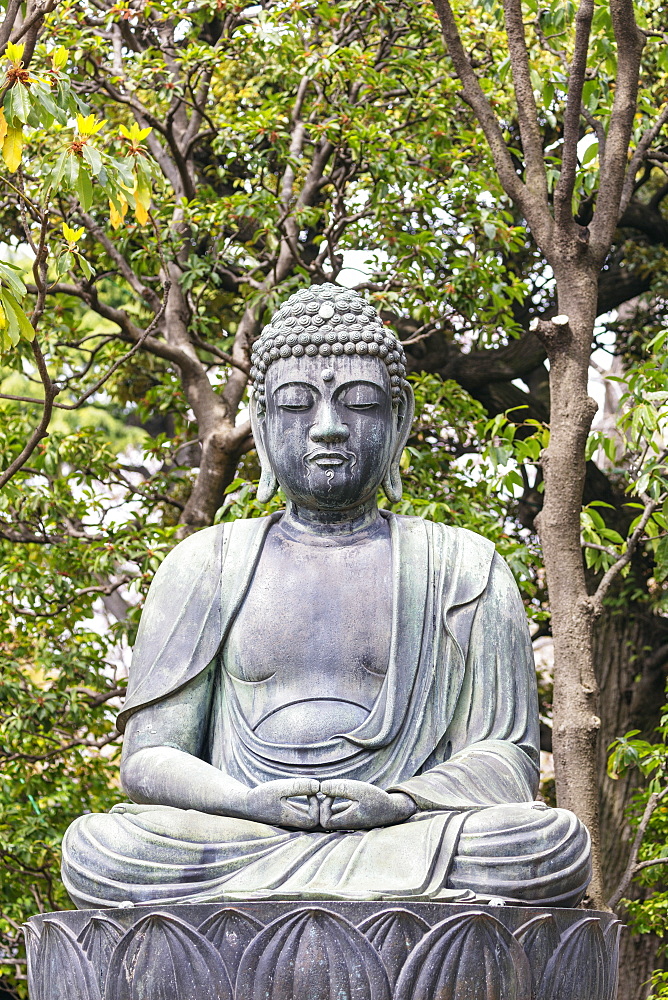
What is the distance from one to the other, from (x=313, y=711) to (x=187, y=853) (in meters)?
0.72

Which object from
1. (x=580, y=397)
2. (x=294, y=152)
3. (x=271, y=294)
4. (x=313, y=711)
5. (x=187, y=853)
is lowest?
(x=187, y=853)

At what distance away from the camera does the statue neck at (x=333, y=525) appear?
5406mm

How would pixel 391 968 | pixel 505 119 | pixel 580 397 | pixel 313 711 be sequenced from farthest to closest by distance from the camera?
pixel 505 119, pixel 580 397, pixel 313 711, pixel 391 968

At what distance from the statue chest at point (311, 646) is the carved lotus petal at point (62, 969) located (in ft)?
3.17

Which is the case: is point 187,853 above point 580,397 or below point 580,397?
below

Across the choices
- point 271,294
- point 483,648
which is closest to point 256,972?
point 483,648

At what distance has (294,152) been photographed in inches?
389

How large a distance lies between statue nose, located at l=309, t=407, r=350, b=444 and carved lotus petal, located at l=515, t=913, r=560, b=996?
1791 millimetres

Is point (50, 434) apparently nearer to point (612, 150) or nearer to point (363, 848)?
point (612, 150)

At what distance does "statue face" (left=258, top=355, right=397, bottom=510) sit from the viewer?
17.1 feet

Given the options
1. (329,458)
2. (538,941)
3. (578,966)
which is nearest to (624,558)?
(329,458)

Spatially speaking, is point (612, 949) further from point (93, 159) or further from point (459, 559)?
point (93, 159)

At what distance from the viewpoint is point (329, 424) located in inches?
204

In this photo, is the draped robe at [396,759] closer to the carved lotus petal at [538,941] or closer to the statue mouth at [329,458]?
the carved lotus petal at [538,941]
